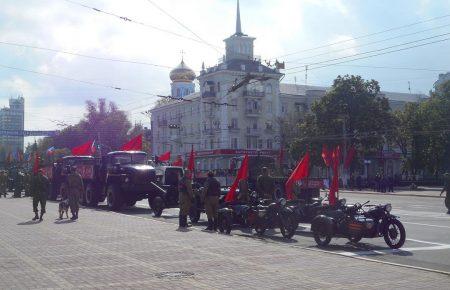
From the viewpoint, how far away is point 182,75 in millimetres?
90312

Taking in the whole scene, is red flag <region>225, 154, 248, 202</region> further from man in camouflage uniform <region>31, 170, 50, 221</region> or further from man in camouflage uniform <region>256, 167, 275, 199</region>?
man in camouflage uniform <region>31, 170, 50, 221</region>

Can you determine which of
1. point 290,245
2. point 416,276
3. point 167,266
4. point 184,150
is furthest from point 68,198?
point 184,150

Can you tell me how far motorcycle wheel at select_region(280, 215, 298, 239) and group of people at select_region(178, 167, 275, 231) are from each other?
2364 mm

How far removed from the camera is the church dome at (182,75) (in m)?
90.2

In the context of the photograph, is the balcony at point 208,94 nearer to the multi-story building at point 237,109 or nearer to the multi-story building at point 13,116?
the multi-story building at point 237,109

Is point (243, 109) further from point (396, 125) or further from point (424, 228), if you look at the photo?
point (424, 228)

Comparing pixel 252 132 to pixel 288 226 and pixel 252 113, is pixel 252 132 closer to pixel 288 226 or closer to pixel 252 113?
pixel 252 113

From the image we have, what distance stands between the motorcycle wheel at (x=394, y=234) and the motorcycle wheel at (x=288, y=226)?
2.52 metres

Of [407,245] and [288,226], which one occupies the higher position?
[288,226]

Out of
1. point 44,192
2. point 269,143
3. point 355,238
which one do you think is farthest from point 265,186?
point 269,143

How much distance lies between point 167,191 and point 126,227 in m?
6.82

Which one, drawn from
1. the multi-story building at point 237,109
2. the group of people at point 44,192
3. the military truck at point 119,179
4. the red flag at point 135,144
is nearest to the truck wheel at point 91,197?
the military truck at point 119,179

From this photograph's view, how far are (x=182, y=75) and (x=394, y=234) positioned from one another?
79445 mm

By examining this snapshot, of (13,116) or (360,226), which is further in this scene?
(13,116)
